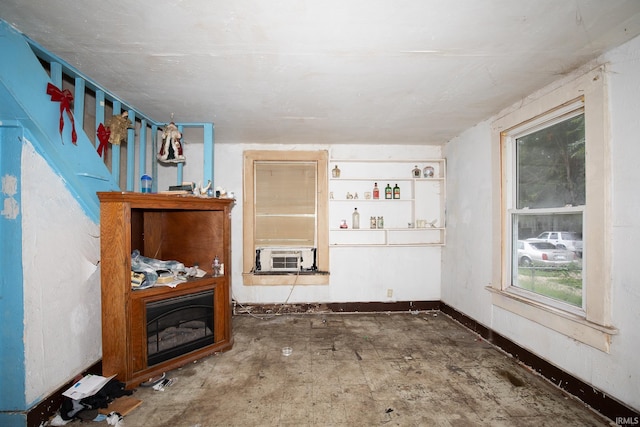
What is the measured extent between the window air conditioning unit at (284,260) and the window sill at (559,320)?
237 centimetres

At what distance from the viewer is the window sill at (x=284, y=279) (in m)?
3.85

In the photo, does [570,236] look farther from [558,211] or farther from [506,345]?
[506,345]

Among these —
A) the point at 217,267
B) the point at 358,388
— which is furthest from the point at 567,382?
the point at 217,267

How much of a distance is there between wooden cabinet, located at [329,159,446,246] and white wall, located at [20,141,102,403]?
281 centimetres

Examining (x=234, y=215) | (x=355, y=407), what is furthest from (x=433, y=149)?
(x=355, y=407)

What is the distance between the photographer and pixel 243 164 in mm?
3900

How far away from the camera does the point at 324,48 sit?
1726mm

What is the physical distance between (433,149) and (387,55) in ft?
8.74

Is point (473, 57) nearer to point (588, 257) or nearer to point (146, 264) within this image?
point (588, 257)

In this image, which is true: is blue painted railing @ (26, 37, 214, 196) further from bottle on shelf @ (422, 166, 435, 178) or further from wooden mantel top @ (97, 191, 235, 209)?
bottle on shelf @ (422, 166, 435, 178)

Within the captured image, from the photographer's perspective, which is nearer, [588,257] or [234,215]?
[588,257]

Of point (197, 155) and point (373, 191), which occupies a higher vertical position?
point (197, 155)

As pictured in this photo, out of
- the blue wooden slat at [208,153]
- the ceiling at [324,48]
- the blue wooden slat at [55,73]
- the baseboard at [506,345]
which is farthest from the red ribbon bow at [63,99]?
the baseboard at [506,345]

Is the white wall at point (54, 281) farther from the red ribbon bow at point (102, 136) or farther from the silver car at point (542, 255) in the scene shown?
the silver car at point (542, 255)
